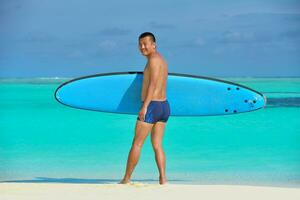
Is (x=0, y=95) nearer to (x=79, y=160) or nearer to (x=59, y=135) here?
(x=59, y=135)

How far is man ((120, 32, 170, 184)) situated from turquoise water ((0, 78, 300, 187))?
239 cm

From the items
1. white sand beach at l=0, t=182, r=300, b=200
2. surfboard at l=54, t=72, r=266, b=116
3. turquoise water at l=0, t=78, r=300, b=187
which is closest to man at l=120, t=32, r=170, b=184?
white sand beach at l=0, t=182, r=300, b=200

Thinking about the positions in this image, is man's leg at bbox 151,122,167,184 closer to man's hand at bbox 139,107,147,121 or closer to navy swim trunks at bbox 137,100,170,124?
navy swim trunks at bbox 137,100,170,124

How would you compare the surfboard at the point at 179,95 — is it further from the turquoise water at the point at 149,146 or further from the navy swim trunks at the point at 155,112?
the turquoise water at the point at 149,146

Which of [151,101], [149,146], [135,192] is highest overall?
[149,146]

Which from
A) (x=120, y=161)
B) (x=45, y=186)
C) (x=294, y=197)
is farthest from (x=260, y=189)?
(x=120, y=161)

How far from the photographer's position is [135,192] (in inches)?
193

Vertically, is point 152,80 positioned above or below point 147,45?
below

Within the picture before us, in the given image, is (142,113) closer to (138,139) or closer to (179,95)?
(138,139)

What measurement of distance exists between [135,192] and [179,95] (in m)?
1.40

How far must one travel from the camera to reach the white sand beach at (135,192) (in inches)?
187

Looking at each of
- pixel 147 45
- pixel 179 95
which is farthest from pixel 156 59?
pixel 179 95

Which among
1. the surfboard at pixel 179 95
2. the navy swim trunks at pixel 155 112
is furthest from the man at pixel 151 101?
the surfboard at pixel 179 95

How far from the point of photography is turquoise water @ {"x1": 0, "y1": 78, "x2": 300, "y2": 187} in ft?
27.9
